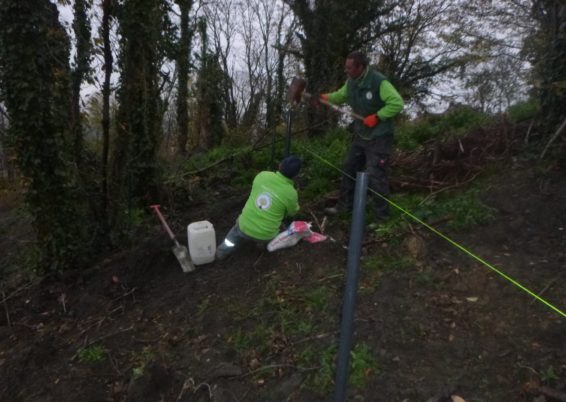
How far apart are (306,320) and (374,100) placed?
8.00ft

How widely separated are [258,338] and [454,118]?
6.08 metres


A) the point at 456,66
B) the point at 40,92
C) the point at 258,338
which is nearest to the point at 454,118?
the point at 258,338

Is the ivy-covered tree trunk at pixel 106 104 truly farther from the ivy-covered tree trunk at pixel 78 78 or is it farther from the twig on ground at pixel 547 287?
the twig on ground at pixel 547 287

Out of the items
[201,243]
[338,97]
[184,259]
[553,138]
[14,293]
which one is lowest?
[14,293]

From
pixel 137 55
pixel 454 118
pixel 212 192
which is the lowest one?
pixel 212 192

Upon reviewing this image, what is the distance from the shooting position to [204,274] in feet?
15.0

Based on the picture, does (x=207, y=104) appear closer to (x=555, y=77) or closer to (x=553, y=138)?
(x=555, y=77)

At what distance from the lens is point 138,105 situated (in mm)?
5836

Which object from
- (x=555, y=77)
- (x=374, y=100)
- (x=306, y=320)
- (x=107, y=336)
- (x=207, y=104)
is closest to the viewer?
(x=306, y=320)

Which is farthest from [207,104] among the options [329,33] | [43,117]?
[43,117]

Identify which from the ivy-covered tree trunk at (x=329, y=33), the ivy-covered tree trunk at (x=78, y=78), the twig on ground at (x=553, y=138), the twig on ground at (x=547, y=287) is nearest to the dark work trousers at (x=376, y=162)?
the twig on ground at (x=547, y=287)

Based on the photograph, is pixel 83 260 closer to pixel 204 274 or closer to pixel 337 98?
pixel 204 274

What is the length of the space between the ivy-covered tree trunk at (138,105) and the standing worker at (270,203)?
1.95 metres

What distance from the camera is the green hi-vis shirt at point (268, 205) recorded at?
4395mm
